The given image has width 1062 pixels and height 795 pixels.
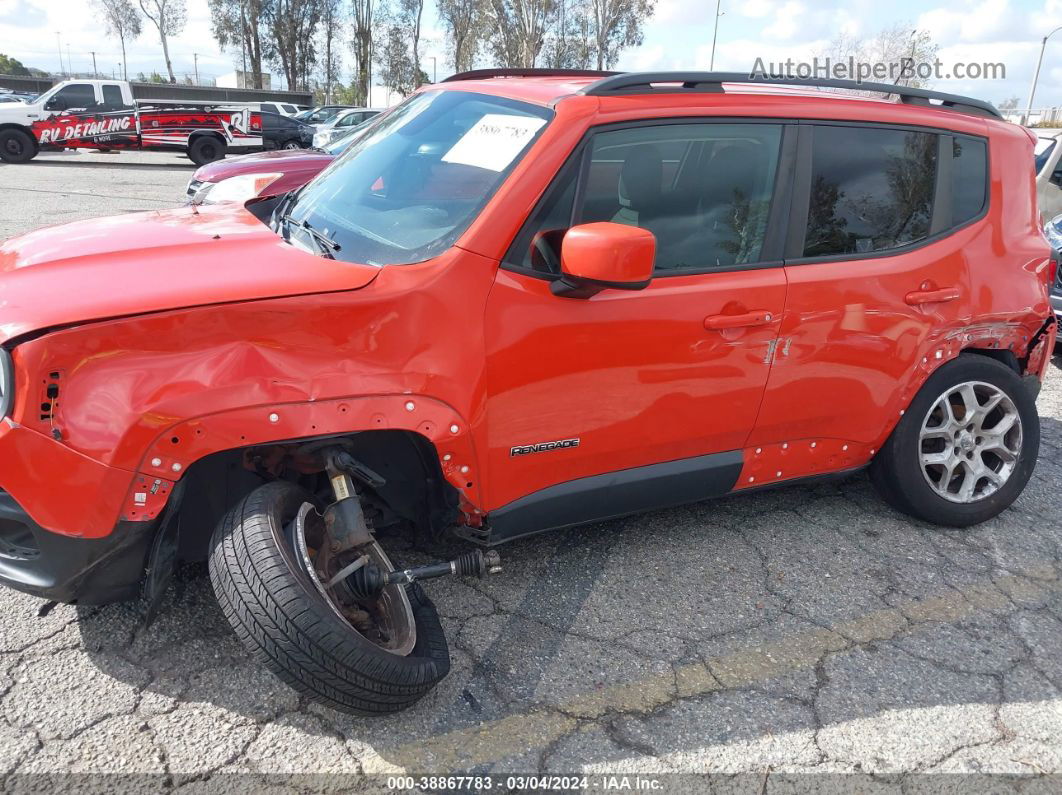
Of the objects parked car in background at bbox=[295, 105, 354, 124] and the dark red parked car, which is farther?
parked car in background at bbox=[295, 105, 354, 124]

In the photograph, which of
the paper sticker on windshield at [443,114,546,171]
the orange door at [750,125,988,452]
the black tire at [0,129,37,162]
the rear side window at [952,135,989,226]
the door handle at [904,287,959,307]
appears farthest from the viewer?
the black tire at [0,129,37,162]

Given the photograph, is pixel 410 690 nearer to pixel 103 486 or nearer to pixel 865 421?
pixel 103 486

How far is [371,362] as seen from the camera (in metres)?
2.38

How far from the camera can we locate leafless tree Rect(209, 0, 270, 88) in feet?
180

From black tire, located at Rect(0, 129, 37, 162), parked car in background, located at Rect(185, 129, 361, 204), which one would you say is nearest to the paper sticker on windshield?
parked car in background, located at Rect(185, 129, 361, 204)

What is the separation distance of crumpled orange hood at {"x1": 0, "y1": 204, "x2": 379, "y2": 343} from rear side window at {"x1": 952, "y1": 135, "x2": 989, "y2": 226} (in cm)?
254

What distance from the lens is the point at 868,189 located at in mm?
3289

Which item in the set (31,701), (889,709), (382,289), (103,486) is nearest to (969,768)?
(889,709)

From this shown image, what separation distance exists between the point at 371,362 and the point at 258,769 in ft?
3.79

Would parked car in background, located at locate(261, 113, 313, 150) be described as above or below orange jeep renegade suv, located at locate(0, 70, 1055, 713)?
below

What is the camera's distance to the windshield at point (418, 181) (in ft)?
8.71

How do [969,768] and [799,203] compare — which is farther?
[799,203]

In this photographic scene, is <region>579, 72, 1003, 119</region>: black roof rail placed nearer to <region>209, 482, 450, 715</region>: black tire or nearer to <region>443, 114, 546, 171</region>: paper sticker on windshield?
<region>443, 114, 546, 171</region>: paper sticker on windshield

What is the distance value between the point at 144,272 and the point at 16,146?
66.5ft
